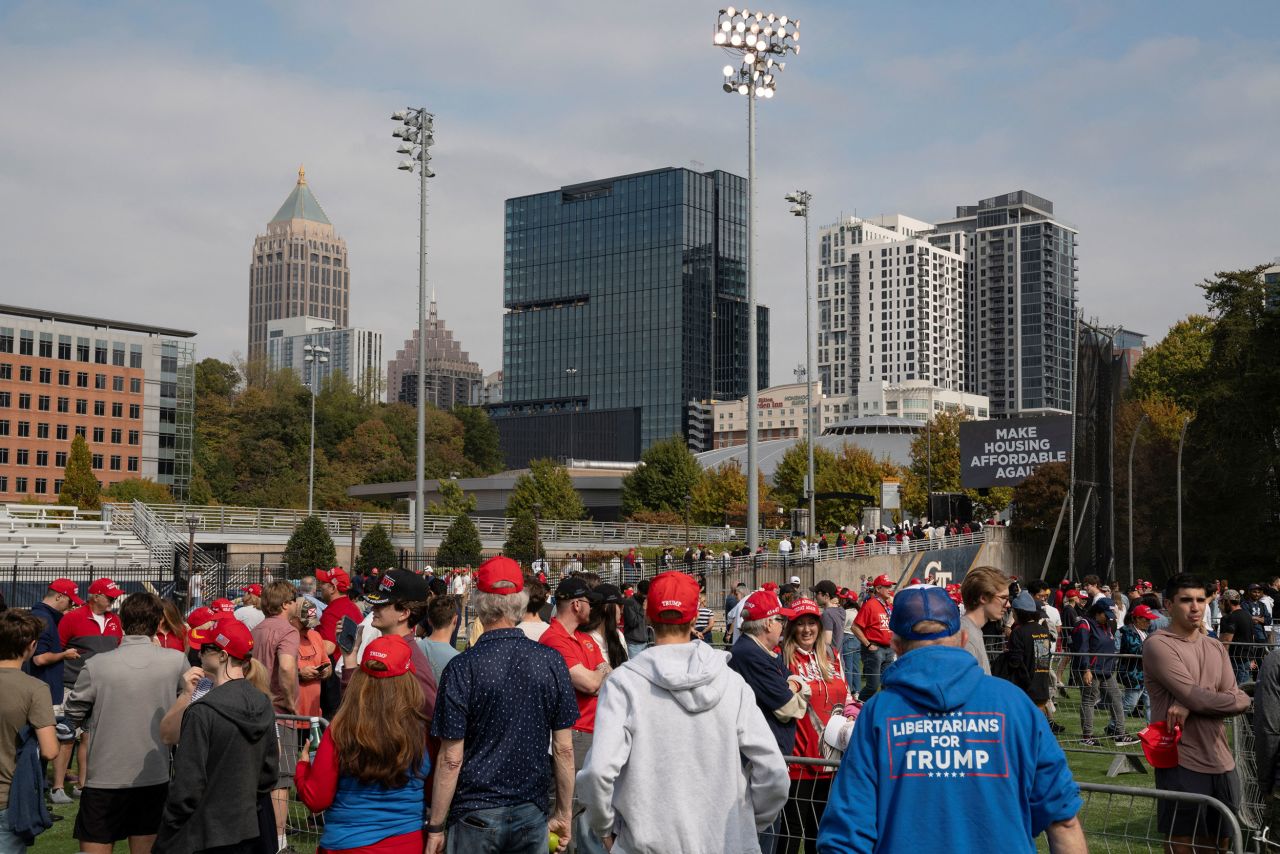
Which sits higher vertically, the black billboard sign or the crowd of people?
the black billboard sign

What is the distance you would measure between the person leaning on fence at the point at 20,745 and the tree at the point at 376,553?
36.0 metres

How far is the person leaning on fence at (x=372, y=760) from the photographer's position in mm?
5027

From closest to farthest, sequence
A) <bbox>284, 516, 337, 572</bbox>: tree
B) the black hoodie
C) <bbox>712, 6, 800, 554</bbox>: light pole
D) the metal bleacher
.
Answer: the black hoodie
<bbox>712, 6, 800, 554</bbox>: light pole
the metal bleacher
<bbox>284, 516, 337, 572</bbox>: tree

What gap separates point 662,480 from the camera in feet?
296

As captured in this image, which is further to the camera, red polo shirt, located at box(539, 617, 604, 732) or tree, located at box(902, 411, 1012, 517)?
tree, located at box(902, 411, 1012, 517)

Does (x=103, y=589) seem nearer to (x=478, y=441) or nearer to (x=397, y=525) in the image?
(x=397, y=525)

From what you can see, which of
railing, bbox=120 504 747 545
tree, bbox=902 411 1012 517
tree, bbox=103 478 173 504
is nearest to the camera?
railing, bbox=120 504 747 545

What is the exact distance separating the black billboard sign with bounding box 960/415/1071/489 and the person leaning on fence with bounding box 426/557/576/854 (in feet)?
156

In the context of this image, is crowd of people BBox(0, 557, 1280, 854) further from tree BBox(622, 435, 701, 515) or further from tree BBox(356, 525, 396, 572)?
tree BBox(622, 435, 701, 515)

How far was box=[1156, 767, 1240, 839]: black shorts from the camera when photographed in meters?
5.80

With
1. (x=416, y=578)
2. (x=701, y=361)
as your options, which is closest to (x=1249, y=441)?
(x=416, y=578)

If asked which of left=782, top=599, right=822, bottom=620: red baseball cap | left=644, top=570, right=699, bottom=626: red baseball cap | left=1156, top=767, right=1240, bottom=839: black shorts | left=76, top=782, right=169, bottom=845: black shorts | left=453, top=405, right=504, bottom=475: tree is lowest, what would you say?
left=76, top=782, right=169, bottom=845: black shorts

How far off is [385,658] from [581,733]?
7.16 feet

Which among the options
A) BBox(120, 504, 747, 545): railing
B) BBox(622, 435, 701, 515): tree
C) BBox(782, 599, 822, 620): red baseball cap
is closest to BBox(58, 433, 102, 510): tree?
BBox(120, 504, 747, 545): railing
